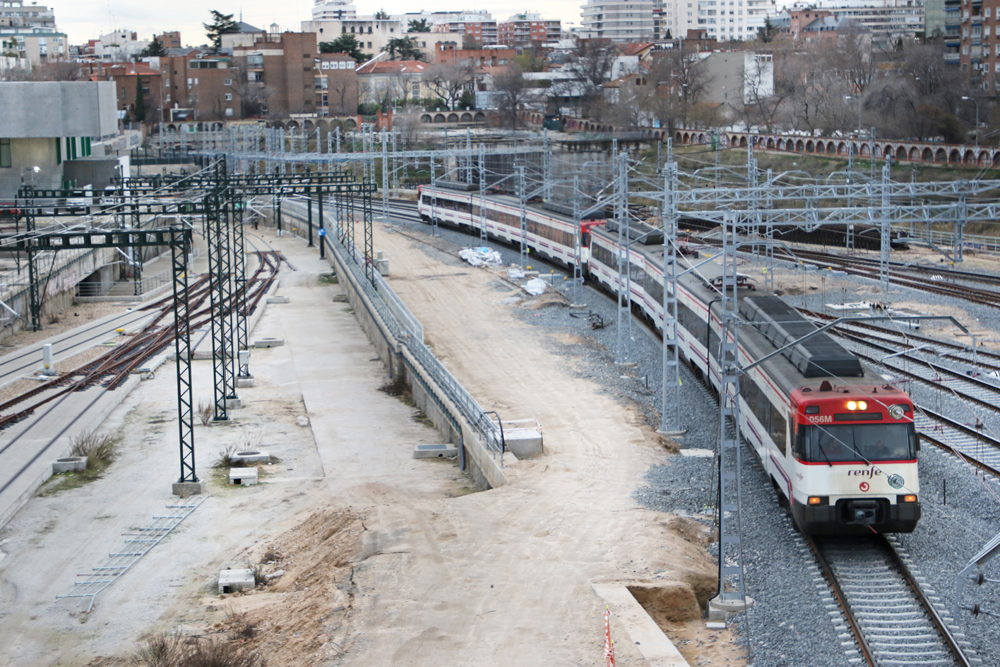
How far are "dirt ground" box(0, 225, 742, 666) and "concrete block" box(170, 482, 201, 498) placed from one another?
10.2 inches


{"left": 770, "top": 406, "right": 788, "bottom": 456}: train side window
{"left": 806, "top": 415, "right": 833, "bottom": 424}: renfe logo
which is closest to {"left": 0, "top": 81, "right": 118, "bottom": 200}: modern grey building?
{"left": 770, "top": 406, "right": 788, "bottom": 456}: train side window

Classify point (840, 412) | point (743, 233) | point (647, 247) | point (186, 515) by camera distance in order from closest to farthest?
point (840, 412) < point (186, 515) < point (647, 247) < point (743, 233)

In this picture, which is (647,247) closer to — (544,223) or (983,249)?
(544,223)

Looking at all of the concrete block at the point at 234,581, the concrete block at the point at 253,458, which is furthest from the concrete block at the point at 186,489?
the concrete block at the point at 234,581

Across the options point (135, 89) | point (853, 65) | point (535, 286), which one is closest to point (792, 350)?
point (535, 286)

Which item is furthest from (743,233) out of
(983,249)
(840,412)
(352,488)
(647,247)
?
(840,412)

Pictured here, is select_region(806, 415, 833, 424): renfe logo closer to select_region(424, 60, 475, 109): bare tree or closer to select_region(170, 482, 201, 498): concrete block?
select_region(170, 482, 201, 498): concrete block

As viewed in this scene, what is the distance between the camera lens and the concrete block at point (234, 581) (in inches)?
699

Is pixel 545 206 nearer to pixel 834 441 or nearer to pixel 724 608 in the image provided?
pixel 834 441

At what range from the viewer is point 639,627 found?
45.5ft

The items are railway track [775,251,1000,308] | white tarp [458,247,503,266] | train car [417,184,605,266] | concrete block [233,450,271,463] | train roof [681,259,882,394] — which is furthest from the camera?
white tarp [458,247,503,266]

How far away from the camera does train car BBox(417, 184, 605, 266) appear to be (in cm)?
4675

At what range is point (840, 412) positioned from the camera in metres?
15.7

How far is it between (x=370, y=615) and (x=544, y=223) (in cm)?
3706
